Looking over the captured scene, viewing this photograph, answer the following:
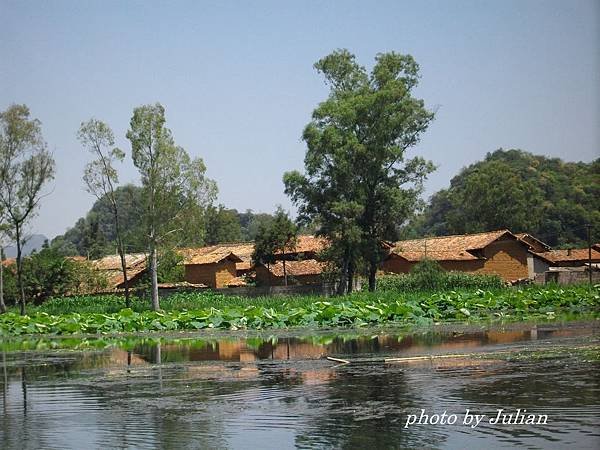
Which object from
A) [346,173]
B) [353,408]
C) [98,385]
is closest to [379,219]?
[346,173]

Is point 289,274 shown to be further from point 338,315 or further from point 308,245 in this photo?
point 338,315

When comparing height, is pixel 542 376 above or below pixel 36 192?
below

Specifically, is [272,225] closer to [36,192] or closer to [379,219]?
[379,219]

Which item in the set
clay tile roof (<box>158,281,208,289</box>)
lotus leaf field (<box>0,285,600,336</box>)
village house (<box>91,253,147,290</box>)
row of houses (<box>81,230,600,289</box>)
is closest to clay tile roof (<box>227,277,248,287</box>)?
row of houses (<box>81,230,600,289</box>)

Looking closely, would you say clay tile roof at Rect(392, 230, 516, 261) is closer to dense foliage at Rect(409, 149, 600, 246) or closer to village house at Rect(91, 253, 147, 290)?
village house at Rect(91, 253, 147, 290)

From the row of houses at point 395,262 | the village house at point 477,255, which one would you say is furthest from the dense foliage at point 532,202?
the village house at point 477,255

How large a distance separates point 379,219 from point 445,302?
15213 millimetres

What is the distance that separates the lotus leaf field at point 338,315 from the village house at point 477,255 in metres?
20.2

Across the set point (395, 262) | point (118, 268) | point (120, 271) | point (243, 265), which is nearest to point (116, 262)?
point (118, 268)

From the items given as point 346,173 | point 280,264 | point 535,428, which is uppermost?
point 346,173

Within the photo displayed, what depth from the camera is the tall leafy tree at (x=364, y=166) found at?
49.3m

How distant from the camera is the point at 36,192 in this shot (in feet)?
171

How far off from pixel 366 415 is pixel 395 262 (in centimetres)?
5056

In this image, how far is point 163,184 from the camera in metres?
48.3
